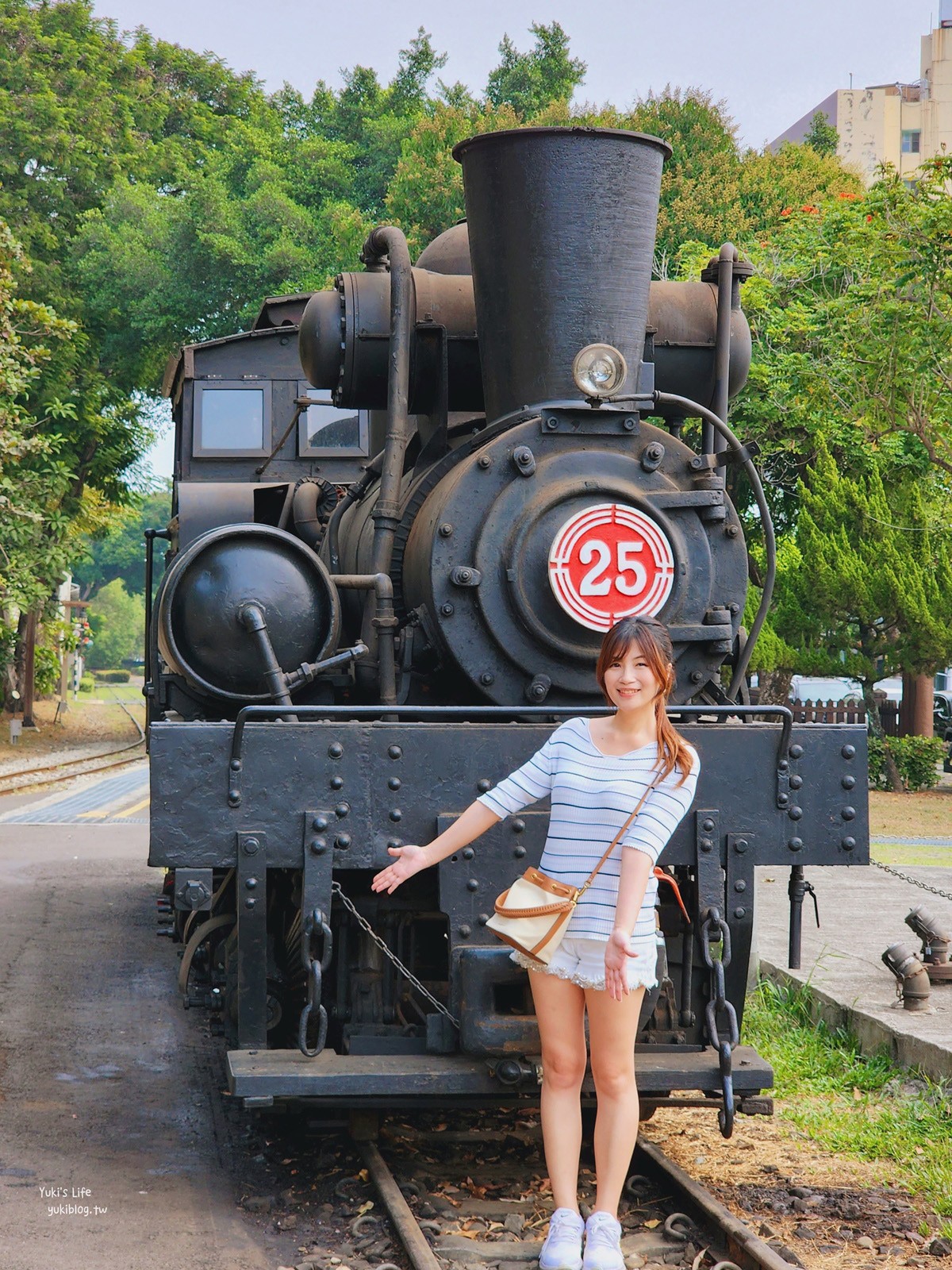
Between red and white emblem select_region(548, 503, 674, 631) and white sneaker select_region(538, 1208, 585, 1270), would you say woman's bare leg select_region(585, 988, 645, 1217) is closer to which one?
white sneaker select_region(538, 1208, 585, 1270)

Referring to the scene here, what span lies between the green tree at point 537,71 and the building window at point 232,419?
83.0 ft

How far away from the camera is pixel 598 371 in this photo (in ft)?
15.3

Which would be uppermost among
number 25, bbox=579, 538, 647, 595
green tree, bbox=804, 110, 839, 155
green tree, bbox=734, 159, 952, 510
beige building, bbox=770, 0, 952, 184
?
beige building, bbox=770, 0, 952, 184

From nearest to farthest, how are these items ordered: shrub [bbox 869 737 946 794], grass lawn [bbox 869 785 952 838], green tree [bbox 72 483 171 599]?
grass lawn [bbox 869 785 952 838] → shrub [bbox 869 737 946 794] → green tree [bbox 72 483 171 599]

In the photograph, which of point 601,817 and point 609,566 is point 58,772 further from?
point 601,817

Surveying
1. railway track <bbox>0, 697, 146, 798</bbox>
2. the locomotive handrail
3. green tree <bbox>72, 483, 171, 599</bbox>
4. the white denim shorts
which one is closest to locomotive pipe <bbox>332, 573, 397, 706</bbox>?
the locomotive handrail

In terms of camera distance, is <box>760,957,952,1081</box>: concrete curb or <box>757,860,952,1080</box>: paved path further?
<box>757,860,952,1080</box>: paved path

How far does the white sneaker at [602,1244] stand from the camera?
3.43 metres

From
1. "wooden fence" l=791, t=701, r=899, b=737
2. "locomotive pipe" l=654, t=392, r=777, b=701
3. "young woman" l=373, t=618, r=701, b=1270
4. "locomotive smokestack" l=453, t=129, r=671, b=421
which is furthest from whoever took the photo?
"wooden fence" l=791, t=701, r=899, b=737

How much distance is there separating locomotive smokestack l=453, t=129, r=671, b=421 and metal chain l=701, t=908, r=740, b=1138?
1.82 meters

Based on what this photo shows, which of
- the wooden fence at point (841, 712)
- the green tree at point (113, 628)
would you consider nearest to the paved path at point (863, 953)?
the wooden fence at point (841, 712)

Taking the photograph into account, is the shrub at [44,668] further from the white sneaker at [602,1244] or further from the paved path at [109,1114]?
the white sneaker at [602,1244]

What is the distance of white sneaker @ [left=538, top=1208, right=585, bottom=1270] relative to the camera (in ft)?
11.4

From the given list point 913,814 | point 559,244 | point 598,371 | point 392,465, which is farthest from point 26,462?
point 598,371
